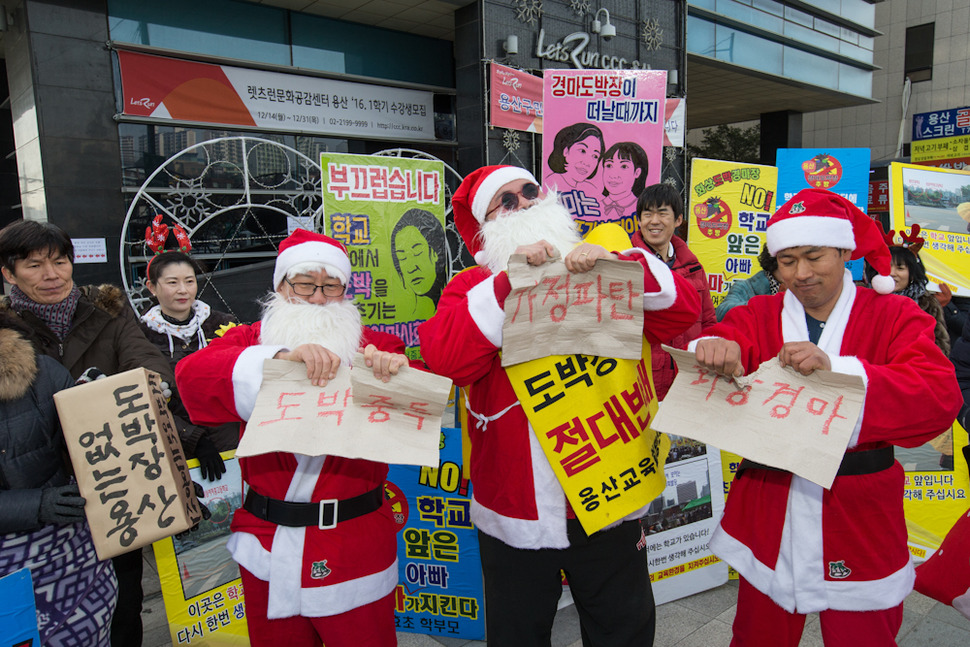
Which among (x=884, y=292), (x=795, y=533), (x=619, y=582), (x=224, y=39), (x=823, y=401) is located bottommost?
(x=619, y=582)

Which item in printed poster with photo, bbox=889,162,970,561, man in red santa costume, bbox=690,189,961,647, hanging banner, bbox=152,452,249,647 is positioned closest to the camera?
man in red santa costume, bbox=690,189,961,647

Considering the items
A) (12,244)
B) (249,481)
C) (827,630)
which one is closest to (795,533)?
(827,630)

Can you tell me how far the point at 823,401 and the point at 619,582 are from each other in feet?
2.44

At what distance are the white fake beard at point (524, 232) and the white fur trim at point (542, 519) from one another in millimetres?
519

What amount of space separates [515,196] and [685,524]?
1.99 metres

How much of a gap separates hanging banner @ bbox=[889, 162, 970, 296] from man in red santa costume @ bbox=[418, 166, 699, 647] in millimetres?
4385

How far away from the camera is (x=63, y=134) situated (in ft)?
20.0

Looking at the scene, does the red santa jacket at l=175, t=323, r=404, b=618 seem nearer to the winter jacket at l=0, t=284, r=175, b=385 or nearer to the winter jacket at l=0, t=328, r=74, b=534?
the winter jacket at l=0, t=328, r=74, b=534

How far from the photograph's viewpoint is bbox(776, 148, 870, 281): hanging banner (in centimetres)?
577

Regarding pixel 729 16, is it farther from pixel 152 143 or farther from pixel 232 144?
pixel 152 143

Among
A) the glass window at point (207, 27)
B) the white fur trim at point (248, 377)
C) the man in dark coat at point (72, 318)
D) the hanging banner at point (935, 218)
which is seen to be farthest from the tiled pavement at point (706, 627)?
the glass window at point (207, 27)

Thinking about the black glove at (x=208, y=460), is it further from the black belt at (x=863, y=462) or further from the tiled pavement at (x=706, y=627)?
the black belt at (x=863, y=462)

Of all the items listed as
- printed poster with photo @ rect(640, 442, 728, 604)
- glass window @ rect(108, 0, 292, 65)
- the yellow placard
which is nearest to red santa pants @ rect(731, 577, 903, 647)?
the yellow placard

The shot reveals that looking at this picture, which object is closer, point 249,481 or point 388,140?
point 249,481
